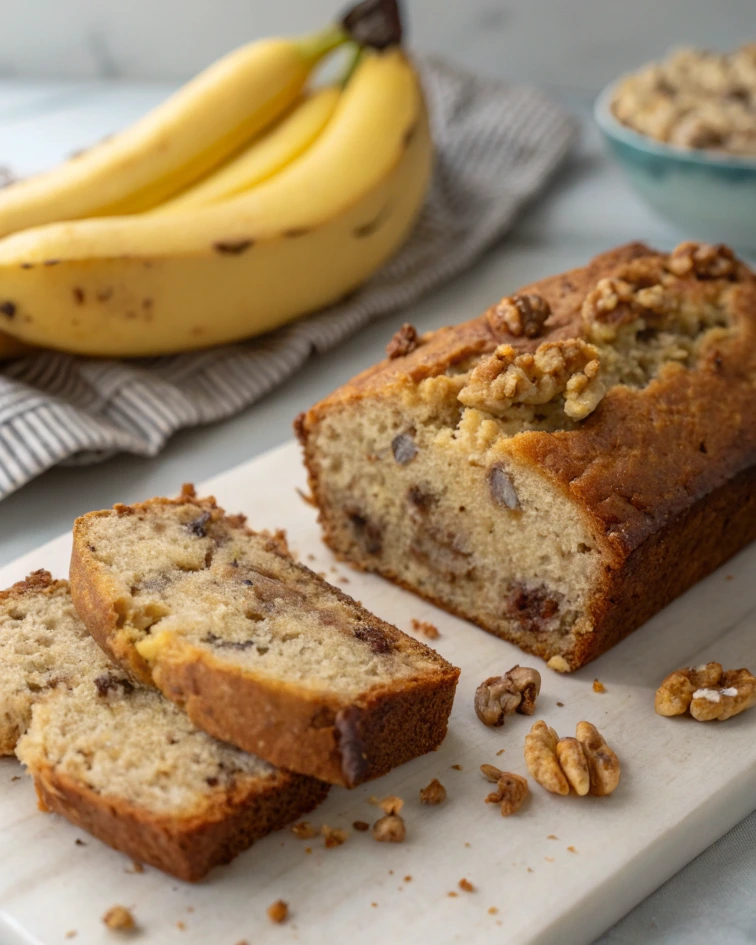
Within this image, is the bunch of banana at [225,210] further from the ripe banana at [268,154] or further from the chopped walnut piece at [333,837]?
the chopped walnut piece at [333,837]

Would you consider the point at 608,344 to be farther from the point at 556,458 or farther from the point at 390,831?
the point at 390,831

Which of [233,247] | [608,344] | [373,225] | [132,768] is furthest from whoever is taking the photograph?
[373,225]

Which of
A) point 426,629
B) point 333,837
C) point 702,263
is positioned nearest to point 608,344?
point 702,263

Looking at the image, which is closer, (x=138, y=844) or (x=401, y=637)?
(x=138, y=844)

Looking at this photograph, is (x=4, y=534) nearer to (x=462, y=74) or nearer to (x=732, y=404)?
(x=732, y=404)

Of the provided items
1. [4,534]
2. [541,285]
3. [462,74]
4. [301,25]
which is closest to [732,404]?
[541,285]

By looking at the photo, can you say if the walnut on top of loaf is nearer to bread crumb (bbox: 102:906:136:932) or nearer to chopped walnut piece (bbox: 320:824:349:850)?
chopped walnut piece (bbox: 320:824:349:850)
